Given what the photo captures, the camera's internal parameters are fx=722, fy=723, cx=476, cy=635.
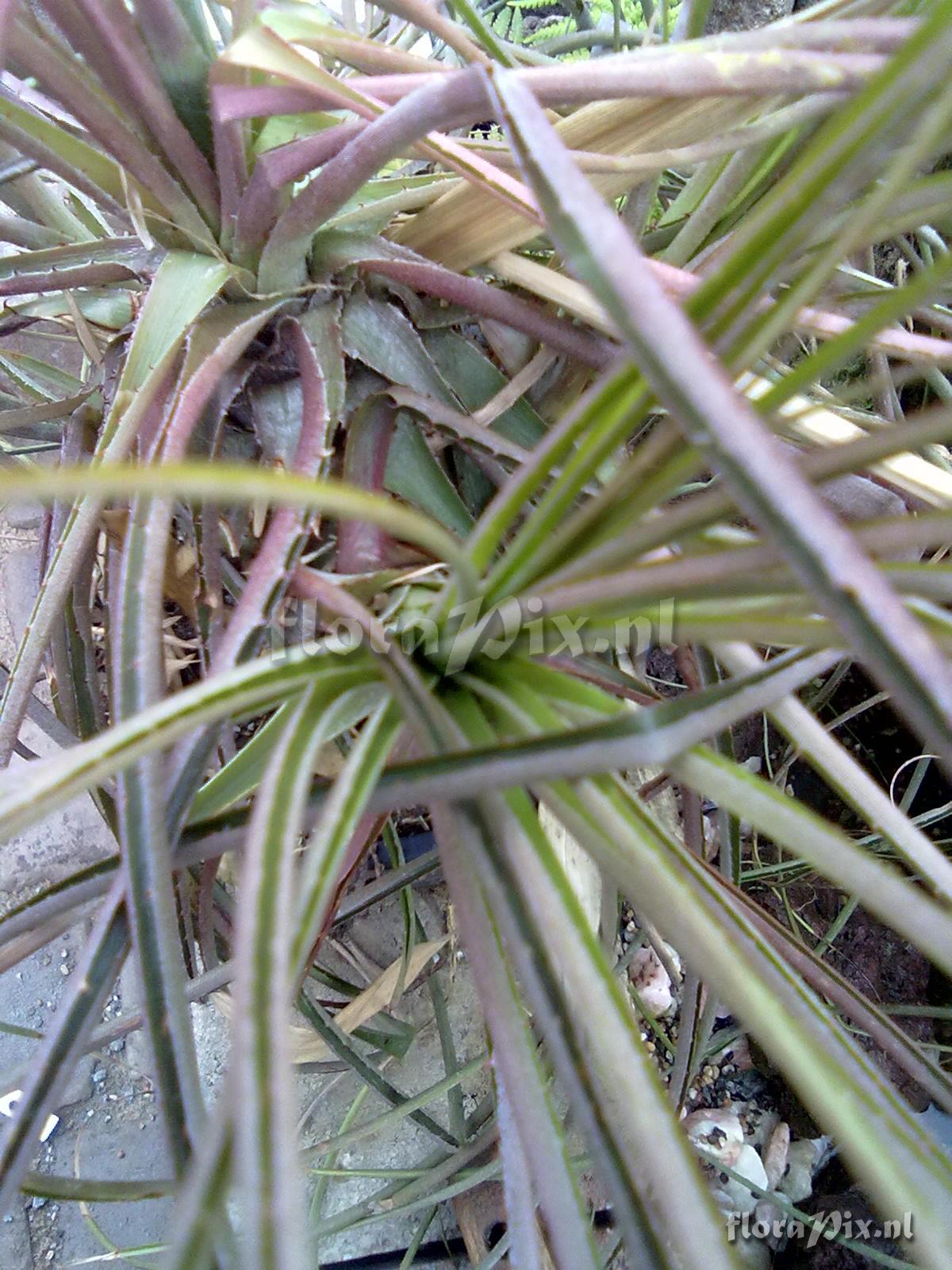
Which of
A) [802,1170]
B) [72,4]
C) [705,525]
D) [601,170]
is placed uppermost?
[72,4]

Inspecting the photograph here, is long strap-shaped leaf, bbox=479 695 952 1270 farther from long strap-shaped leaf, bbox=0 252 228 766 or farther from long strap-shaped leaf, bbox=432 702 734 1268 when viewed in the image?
long strap-shaped leaf, bbox=0 252 228 766

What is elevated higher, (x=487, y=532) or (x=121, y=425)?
(x=121, y=425)

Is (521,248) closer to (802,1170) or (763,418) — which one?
(763,418)

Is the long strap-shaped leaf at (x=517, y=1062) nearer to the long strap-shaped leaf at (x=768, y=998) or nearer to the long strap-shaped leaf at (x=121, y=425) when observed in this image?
the long strap-shaped leaf at (x=768, y=998)

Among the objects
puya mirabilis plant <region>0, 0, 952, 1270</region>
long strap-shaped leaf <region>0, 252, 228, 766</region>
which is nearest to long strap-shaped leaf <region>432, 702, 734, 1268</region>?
puya mirabilis plant <region>0, 0, 952, 1270</region>

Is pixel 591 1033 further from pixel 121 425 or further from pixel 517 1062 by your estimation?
pixel 121 425

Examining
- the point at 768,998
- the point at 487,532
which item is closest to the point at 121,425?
the point at 487,532

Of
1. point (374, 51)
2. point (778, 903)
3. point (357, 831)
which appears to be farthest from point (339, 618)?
point (778, 903)

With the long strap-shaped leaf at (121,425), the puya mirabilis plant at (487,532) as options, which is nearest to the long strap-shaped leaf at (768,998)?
the puya mirabilis plant at (487,532)
